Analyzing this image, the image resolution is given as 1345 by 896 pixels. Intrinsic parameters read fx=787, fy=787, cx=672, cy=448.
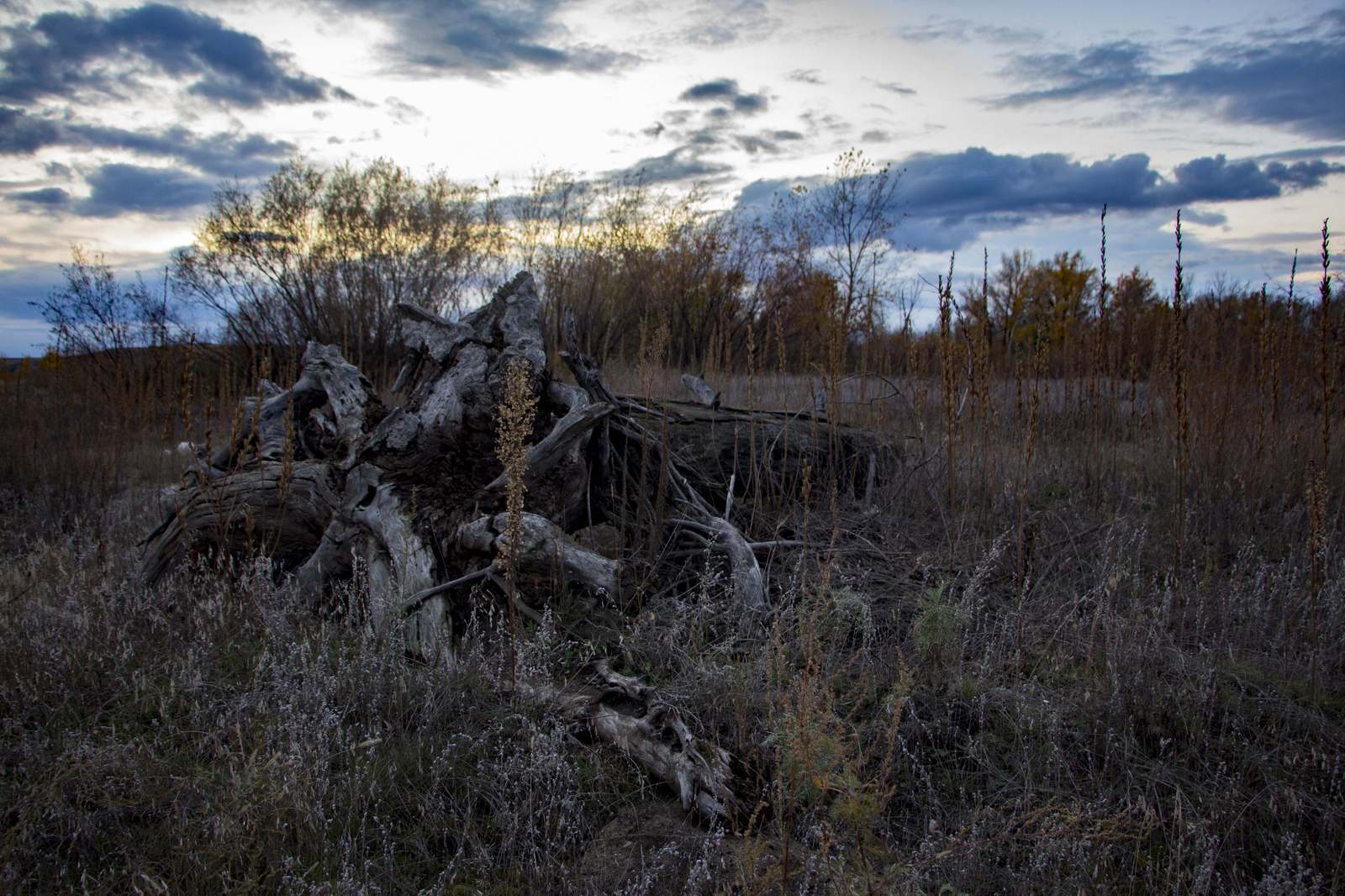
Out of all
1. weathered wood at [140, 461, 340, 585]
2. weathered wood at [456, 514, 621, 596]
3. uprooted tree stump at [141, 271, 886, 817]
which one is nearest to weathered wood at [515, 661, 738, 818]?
uprooted tree stump at [141, 271, 886, 817]

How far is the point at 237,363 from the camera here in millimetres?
12312

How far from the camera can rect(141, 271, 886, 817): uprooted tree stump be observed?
143 inches

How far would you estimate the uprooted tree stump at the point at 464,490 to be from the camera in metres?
3.63

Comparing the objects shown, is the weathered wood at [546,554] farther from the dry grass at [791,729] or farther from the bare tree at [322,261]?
the bare tree at [322,261]

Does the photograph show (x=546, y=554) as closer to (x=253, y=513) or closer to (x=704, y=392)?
(x=253, y=513)

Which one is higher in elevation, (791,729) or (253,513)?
(253,513)

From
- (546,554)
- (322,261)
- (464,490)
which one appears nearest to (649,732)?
(546,554)

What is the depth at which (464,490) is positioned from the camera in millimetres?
4117

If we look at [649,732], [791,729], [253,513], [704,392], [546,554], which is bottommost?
[649,732]

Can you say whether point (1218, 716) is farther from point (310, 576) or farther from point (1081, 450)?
point (310, 576)

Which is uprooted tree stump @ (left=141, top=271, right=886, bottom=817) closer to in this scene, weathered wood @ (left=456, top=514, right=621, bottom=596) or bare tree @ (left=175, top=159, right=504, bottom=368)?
weathered wood @ (left=456, top=514, right=621, bottom=596)

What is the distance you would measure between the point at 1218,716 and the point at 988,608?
1104 millimetres

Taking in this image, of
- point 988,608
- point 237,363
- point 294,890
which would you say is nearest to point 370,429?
point 294,890

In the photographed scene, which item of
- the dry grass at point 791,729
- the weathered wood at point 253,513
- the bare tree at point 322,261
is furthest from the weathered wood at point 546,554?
the bare tree at point 322,261
